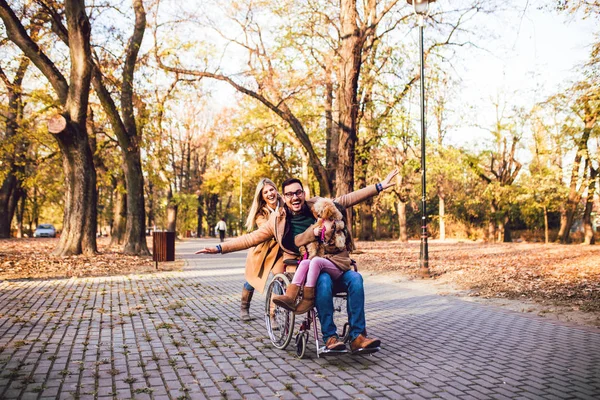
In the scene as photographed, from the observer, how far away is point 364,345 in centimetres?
503

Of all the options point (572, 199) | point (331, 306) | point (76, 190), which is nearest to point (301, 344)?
point (331, 306)

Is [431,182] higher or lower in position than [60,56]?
lower

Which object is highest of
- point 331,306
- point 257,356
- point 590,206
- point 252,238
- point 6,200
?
point 6,200

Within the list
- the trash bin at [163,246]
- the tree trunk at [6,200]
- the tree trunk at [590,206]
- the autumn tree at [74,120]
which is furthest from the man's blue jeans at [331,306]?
the tree trunk at [6,200]

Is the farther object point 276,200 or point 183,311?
point 183,311

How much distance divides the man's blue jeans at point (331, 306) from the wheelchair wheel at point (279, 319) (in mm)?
385

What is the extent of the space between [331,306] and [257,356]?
0.96 m

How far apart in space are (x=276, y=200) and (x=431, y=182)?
32.4m

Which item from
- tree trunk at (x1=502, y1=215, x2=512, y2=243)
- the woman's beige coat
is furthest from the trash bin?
tree trunk at (x1=502, y1=215, x2=512, y2=243)

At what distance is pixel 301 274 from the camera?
532 cm

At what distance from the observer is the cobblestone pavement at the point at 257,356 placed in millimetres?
4277

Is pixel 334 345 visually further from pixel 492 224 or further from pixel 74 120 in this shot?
pixel 492 224

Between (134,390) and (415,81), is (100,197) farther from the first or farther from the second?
(134,390)

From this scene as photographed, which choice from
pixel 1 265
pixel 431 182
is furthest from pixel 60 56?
pixel 431 182
